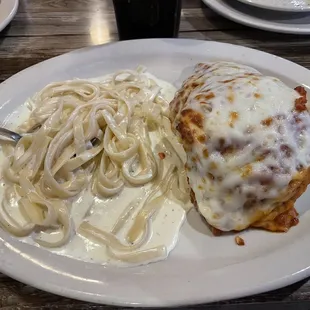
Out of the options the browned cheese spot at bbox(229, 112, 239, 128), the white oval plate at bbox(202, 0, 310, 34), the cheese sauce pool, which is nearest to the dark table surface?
the white oval plate at bbox(202, 0, 310, 34)

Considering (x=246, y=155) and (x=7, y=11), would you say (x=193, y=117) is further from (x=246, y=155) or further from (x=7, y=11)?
(x=7, y=11)

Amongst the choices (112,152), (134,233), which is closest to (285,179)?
(134,233)

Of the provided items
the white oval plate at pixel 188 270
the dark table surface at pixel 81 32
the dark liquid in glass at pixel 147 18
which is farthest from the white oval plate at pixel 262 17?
the white oval plate at pixel 188 270

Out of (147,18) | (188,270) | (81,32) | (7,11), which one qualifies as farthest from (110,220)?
(7,11)

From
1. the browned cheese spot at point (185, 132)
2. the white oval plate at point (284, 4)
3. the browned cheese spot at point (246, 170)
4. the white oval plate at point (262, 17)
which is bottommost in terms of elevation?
the white oval plate at point (262, 17)

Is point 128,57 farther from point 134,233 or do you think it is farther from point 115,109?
point 134,233

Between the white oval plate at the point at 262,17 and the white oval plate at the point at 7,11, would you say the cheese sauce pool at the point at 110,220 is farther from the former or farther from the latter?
the white oval plate at the point at 262,17
